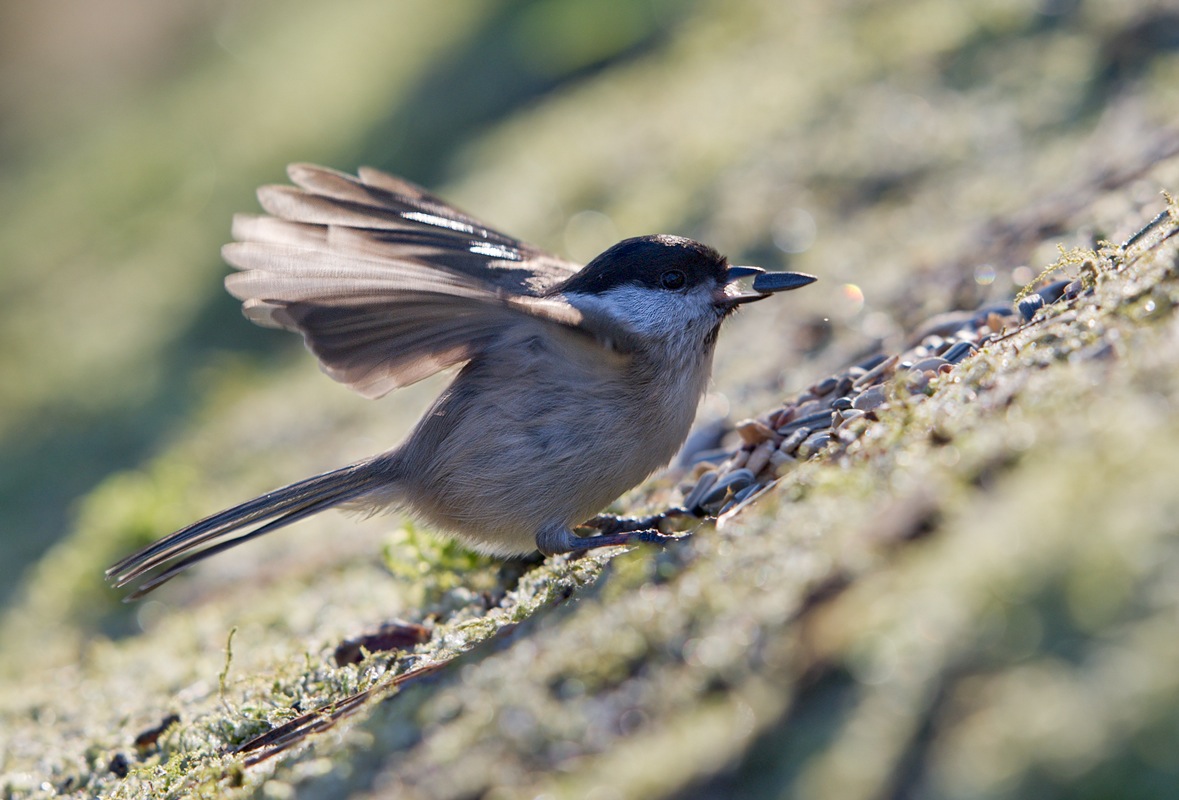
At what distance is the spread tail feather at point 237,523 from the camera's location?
405 centimetres

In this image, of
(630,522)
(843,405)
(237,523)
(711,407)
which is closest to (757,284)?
(843,405)

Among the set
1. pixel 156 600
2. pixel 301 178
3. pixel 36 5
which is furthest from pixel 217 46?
pixel 301 178

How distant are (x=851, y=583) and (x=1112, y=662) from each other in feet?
1.94

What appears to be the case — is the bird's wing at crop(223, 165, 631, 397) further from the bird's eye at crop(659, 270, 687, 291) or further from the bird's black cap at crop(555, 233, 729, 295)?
the bird's eye at crop(659, 270, 687, 291)

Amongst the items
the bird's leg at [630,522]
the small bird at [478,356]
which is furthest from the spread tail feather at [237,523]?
the bird's leg at [630,522]

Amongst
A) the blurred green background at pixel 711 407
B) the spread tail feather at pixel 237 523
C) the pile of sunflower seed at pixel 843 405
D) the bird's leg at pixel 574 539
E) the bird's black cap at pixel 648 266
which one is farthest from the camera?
the bird's black cap at pixel 648 266

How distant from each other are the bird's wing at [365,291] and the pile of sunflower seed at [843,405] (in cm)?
66

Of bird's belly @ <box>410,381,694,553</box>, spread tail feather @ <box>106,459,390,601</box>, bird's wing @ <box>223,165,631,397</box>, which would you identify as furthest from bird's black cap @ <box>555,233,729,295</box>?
spread tail feather @ <box>106,459,390,601</box>

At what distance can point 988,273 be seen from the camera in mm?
5168

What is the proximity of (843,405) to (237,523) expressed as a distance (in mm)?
2286

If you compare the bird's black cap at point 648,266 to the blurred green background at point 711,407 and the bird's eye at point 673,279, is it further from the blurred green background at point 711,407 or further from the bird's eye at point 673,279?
the blurred green background at point 711,407

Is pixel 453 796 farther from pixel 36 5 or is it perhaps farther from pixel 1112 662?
pixel 36 5

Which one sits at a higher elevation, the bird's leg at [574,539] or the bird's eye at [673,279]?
the bird's eye at [673,279]

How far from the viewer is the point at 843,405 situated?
392 centimetres
